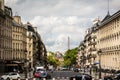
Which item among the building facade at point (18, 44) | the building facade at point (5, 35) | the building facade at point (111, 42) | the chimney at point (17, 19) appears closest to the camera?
the building facade at point (111, 42)

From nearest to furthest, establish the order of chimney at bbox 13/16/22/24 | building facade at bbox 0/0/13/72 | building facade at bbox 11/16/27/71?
building facade at bbox 0/0/13/72 → building facade at bbox 11/16/27/71 → chimney at bbox 13/16/22/24

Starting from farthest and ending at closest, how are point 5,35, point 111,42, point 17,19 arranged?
point 17,19 → point 5,35 → point 111,42

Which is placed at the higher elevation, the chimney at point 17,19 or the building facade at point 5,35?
the chimney at point 17,19

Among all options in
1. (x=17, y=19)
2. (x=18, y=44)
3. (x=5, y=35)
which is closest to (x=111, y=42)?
(x=5, y=35)

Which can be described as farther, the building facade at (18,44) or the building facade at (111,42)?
the building facade at (18,44)

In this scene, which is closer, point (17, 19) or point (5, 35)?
point (5, 35)

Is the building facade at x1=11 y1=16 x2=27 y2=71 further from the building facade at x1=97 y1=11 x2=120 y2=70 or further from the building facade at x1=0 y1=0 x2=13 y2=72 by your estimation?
the building facade at x1=97 y1=11 x2=120 y2=70

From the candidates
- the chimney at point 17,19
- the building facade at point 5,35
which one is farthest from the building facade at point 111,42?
the chimney at point 17,19

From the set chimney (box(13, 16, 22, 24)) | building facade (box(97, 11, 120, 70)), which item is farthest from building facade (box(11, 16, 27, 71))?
building facade (box(97, 11, 120, 70))

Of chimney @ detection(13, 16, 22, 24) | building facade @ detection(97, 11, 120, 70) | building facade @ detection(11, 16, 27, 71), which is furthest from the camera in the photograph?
chimney @ detection(13, 16, 22, 24)

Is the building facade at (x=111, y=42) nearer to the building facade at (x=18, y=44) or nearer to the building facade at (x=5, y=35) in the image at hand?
the building facade at (x=18, y=44)

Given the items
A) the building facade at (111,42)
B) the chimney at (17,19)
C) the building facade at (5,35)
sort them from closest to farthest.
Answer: the building facade at (111,42) → the building facade at (5,35) → the chimney at (17,19)

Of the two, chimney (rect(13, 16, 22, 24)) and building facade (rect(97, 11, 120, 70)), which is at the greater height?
chimney (rect(13, 16, 22, 24))

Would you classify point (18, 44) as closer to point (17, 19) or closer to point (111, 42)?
point (17, 19)
